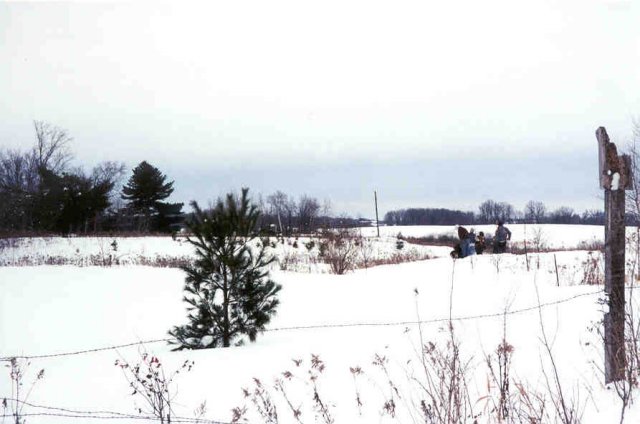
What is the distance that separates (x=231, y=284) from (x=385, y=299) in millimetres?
5227

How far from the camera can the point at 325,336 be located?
739 centimetres

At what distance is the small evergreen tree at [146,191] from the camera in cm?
3628

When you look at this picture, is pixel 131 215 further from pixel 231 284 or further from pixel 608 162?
pixel 608 162

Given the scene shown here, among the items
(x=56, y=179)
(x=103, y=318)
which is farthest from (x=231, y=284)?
(x=56, y=179)

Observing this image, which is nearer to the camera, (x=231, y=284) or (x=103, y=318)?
(x=231, y=284)

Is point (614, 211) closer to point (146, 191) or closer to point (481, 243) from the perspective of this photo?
point (481, 243)

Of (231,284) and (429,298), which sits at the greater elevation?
(231,284)

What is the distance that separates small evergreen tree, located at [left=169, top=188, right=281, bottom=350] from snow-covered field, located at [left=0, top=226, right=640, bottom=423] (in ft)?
1.26

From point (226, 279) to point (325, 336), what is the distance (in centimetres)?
162

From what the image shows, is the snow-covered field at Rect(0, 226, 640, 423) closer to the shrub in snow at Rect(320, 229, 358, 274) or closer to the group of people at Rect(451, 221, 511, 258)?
the shrub in snow at Rect(320, 229, 358, 274)

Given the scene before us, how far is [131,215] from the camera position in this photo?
37875 mm

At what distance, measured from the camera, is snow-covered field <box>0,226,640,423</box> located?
14.7ft

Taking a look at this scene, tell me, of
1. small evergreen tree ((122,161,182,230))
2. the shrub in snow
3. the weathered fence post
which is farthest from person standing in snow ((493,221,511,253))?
small evergreen tree ((122,161,182,230))

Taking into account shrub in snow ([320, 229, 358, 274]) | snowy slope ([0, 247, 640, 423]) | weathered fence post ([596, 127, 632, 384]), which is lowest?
snowy slope ([0, 247, 640, 423])
